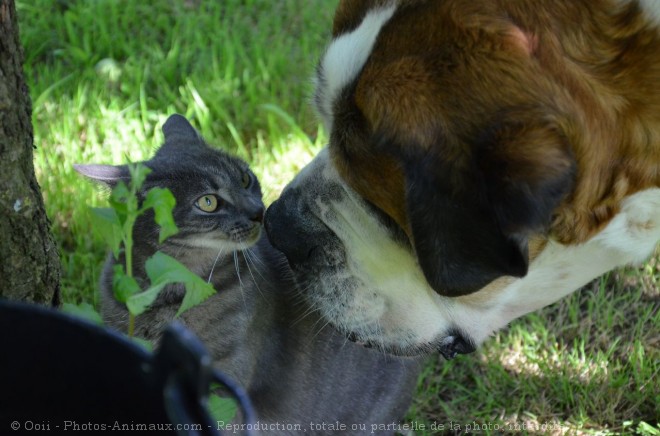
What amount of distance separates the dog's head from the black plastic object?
26.1 inches

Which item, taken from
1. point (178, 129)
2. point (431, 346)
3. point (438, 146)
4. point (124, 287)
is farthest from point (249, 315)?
point (438, 146)

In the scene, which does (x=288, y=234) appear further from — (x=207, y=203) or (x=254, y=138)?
(x=254, y=138)

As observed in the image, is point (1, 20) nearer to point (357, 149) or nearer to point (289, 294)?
point (357, 149)

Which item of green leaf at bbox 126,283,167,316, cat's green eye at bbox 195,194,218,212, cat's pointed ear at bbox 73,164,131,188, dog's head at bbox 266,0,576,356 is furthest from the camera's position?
cat's green eye at bbox 195,194,218,212

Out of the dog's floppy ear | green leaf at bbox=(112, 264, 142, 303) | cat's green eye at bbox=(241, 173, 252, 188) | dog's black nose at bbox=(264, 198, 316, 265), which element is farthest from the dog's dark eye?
green leaf at bbox=(112, 264, 142, 303)

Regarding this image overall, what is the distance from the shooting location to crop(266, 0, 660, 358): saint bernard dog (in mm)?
1755

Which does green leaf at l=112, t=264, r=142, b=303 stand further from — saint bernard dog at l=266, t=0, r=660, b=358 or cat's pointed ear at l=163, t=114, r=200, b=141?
cat's pointed ear at l=163, t=114, r=200, b=141

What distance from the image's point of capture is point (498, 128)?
1746 mm

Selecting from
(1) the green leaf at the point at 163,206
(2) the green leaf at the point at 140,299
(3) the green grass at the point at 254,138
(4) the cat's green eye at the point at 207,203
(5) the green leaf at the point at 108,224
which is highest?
(1) the green leaf at the point at 163,206

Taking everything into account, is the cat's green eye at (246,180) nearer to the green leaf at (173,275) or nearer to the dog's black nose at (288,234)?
the dog's black nose at (288,234)

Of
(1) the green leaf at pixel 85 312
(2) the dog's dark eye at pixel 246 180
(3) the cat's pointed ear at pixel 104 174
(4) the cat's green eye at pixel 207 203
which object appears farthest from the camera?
(2) the dog's dark eye at pixel 246 180

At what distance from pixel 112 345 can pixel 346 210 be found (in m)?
0.98

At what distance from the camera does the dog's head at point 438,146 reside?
1.75 m

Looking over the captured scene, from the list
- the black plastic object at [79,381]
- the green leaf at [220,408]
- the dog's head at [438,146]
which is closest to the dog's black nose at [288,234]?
the dog's head at [438,146]
